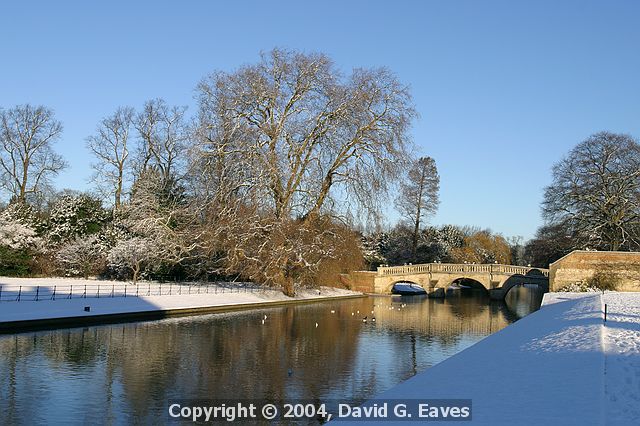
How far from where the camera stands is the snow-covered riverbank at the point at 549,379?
28.3 feet

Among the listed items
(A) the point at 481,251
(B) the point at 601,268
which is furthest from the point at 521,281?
(A) the point at 481,251

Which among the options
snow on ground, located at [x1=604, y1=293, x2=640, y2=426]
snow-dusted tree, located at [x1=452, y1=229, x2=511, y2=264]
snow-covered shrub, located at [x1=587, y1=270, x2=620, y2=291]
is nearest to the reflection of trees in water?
snow-covered shrub, located at [x1=587, y1=270, x2=620, y2=291]

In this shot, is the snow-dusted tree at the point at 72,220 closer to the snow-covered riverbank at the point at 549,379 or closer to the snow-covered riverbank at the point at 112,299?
the snow-covered riverbank at the point at 112,299

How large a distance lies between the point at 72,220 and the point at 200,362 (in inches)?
1167

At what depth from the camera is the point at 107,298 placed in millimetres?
28672

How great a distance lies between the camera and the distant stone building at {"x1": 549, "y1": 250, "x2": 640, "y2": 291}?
128 feet

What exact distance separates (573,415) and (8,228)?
37415 millimetres

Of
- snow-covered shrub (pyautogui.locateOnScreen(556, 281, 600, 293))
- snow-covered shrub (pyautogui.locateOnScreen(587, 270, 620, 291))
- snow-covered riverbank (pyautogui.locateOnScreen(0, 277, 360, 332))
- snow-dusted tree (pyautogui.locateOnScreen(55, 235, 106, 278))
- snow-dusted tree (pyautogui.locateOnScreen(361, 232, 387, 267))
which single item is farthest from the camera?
snow-dusted tree (pyautogui.locateOnScreen(361, 232, 387, 267))

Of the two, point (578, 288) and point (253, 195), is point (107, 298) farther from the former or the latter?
point (578, 288)

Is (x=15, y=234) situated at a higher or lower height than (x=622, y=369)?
higher

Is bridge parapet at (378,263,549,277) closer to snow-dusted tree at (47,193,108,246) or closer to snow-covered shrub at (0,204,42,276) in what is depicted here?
snow-dusted tree at (47,193,108,246)

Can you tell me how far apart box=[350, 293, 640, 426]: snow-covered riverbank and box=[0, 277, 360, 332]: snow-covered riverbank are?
52.3ft

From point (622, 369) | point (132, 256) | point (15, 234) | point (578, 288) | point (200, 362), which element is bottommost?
point (200, 362)

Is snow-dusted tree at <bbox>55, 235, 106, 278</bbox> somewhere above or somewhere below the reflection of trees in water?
above
